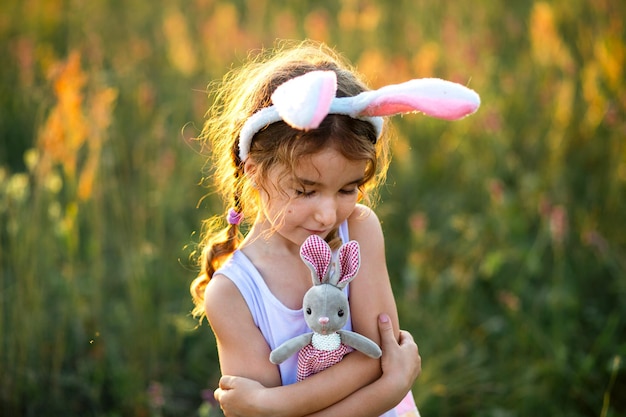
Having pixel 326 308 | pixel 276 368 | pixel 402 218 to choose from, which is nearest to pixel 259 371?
pixel 276 368

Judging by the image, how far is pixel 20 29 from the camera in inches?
190

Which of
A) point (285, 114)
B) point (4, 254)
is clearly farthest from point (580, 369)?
point (4, 254)

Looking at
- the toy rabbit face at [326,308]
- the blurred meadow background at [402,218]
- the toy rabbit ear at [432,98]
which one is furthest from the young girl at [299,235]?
the blurred meadow background at [402,218]

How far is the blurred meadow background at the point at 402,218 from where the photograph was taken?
2537mm

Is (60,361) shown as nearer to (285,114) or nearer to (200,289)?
(200,289)

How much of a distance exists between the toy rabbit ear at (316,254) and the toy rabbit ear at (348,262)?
0.03 m

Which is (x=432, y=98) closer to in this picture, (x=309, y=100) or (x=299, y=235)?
(x=309, y=100)

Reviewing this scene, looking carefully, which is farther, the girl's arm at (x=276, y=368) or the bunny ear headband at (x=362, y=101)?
the girl's arm at (x=276, y=368)

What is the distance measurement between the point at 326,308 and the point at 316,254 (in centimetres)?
10

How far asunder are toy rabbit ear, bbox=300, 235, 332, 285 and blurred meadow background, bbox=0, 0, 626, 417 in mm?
842

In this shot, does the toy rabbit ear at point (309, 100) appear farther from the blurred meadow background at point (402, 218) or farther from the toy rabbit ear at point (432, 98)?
the blurred meadow background at point (402, 218)

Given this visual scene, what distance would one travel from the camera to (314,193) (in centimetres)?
149

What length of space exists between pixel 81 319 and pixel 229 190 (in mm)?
1174

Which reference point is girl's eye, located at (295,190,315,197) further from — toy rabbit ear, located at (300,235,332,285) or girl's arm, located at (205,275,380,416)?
girl's arm, located at (205,275,380,416)
